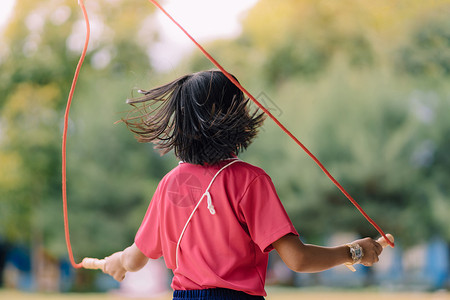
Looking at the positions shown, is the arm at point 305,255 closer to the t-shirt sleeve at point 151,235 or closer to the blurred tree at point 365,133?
the t-shirt sleeve at point 151,235

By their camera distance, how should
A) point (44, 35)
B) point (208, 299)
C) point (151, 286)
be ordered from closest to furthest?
point (208, 299)
point (151, 286)
point (44, 35)

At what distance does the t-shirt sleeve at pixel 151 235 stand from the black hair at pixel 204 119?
0.12 metres

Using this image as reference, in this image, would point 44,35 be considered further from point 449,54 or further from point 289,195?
point 449,54

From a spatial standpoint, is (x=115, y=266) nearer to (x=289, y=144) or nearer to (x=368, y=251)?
(x=368, y=251)

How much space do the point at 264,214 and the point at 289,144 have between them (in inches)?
409

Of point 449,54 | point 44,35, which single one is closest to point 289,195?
point 449,54

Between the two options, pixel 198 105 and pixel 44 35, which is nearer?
pixel 198 105

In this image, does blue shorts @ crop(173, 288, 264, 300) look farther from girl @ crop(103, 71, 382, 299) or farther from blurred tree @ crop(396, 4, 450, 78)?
blurred tree @ crop(396, 4, 450, 78)

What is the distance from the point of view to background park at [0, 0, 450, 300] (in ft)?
36.9

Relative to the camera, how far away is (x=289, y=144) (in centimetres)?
1140

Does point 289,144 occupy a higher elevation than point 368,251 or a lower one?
lower

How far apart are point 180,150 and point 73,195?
1092 centimetres

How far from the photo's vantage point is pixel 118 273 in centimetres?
132

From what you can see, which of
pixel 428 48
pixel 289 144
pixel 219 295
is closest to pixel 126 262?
pixel 219 295
